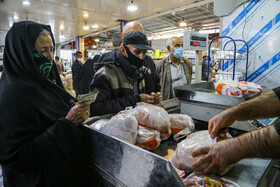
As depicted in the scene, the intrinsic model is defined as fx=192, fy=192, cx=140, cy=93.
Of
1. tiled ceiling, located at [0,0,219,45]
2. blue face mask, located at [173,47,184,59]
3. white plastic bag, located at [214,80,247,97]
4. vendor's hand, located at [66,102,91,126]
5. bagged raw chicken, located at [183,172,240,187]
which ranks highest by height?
tiled ceiling, located at [0,0,219,45]

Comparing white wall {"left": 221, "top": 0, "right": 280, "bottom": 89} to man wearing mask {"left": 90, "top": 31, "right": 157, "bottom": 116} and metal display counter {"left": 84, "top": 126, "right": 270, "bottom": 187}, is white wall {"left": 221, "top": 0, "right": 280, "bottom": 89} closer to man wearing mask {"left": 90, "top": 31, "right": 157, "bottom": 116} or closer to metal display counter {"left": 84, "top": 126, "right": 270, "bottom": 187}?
man wearing mask {"left": 90, "top": 31, "right": 157, "bottom": 116}

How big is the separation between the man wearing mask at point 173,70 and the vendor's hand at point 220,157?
2.55 m

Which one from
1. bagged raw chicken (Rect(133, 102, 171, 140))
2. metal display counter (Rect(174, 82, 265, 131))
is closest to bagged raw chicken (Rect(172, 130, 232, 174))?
bagged raw chicken (Rect(133, 102, 171, 140))

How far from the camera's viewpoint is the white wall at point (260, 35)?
3230 mm

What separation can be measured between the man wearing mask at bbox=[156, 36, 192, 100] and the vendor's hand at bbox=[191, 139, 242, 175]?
255 cm

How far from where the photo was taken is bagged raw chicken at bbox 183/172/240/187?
2.68 ft

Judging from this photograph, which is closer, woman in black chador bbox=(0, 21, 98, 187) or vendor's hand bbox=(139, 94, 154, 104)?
woman in black chador bbox=(0, 21, 98, 187)

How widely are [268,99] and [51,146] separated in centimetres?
134

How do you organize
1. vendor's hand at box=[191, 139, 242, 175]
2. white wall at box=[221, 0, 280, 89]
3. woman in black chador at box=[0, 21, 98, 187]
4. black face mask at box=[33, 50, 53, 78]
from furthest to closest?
white wall at box=[221, 0, 280, 89]
black face mask at box=[33, 50, 53, 78]
woman in black chador at box=[0, 21, 98, 187]
vendor's hand at box=[191, 139, 242, 175]

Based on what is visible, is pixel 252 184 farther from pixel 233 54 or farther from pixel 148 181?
pixel 233 54

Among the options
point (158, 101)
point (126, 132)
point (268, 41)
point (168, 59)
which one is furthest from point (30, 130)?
point (268, 41)

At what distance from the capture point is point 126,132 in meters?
1.07

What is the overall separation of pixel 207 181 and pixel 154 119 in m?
0.50

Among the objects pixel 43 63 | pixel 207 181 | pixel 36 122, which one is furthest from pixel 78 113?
pixel 207 181
